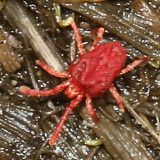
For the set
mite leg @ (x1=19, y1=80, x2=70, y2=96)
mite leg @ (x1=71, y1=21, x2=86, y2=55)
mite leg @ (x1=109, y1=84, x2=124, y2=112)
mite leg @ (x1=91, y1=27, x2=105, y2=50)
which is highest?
mite leg @ (x1=71, y1=21, x2=86, y2=55)

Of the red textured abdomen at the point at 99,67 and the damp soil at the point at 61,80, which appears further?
the damp soil at the point at 61,80

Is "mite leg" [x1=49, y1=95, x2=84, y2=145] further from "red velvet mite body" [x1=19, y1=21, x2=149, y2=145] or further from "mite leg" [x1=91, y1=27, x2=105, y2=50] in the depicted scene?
"mite leg" [x1=91, y1=27, x2=105, y2=50]

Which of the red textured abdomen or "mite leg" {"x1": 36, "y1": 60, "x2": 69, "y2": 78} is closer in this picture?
the red textured abdomen

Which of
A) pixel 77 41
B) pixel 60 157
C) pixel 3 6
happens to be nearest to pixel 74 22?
pixel 77 41

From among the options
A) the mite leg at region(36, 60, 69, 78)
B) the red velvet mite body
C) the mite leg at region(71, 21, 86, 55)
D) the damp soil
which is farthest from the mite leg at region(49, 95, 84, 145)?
the mite leg at region(71, 21, 86, 55)

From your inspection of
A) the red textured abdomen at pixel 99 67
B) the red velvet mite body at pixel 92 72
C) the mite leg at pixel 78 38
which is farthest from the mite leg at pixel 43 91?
the mite leg at pixel 78 38

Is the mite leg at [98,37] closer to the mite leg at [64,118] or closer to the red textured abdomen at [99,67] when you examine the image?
the red textured abdomen at [99,67]

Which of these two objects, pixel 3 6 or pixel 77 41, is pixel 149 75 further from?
pixel 3 6
